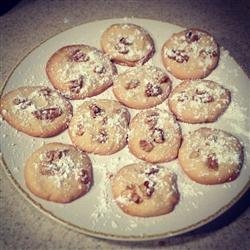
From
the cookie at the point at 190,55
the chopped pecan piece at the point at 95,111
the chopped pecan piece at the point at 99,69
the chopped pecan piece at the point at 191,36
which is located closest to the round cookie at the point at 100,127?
the chopped pecan piece at the point at 95,111

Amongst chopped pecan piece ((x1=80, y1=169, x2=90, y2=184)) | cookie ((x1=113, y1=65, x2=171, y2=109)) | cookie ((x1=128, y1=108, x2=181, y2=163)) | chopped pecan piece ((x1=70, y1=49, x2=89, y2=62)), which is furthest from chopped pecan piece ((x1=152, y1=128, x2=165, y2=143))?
chopped pecan piece ((x1=70, y1=49, x2=89, y2=62))

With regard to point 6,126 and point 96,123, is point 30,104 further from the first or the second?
point 96,123

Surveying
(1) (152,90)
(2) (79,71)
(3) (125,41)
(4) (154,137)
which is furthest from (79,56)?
(4) (154,137)

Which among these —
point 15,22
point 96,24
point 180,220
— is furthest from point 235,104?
point 15,22

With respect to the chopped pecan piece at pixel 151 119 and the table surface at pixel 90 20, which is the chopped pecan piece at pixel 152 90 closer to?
the chopped pecan piece at pixel 151 119

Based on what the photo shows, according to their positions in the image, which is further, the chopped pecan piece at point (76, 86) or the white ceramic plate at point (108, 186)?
the chopped pecan piece at point (76, 86)

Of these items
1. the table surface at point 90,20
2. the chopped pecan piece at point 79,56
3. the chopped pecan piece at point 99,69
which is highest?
the chopped pecan piece at point 79,56

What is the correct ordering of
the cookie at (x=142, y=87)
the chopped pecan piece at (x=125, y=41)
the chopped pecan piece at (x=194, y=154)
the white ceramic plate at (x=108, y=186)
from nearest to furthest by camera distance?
1. the white ceramic plate at (x=108, y=186)
2. the chopped pecan piece at (x=194, y=154)
3. the cookie at (x=142, y=87)
4. the chopped pecan piece at (x=125, y=41)
